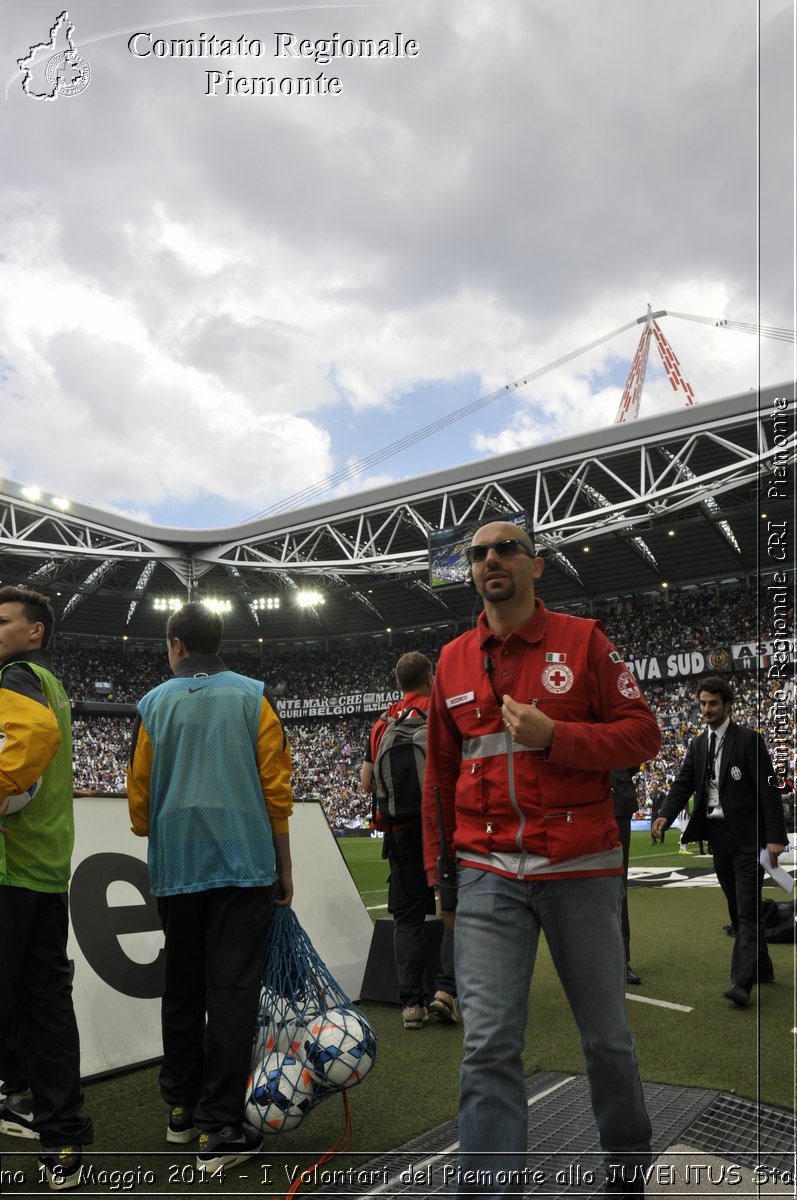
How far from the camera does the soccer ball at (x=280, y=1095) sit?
2.70 m

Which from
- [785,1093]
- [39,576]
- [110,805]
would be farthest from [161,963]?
[39,576]

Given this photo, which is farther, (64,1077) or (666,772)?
(666,772)

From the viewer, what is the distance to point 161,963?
407 centimetres

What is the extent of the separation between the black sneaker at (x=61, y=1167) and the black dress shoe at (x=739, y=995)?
3420 millimetres

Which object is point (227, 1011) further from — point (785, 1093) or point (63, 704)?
point (785, 1093)

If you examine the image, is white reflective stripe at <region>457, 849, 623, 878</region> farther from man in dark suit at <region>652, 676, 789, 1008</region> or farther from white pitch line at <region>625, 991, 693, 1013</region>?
white pitch line at <region>625, 991, 693, 1013</region>

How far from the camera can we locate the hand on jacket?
2201mm

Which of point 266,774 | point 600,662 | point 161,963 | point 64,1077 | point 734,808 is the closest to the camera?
point 600,662

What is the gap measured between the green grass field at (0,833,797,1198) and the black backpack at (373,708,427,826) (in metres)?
1.12

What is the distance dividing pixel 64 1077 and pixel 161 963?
129cm

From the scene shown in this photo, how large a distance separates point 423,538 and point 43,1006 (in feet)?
94.3

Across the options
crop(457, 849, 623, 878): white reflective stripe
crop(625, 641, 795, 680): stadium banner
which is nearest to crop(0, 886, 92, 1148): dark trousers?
crop(457, 849, 623, 878): white reflective stripe

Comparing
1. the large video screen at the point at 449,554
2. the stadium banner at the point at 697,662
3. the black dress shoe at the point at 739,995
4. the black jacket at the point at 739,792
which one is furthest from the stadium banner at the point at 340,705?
the black dress shoe at the point at 739,995

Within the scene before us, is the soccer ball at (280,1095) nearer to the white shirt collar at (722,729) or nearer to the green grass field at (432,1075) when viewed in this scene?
the green grass field at (432,1075)
